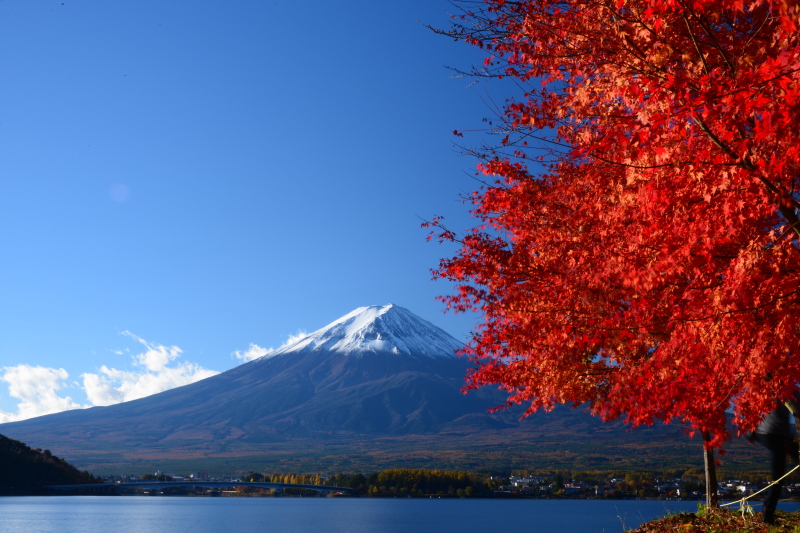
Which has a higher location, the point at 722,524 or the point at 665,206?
the point at 665,206

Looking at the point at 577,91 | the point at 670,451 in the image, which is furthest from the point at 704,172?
the point at 670,451

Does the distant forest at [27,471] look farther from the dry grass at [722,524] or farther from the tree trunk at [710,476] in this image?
the dry grass at [722,524]

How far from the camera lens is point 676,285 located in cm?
861

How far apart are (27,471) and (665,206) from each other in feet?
358

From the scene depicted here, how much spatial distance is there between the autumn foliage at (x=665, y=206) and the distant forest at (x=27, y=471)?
330 ft

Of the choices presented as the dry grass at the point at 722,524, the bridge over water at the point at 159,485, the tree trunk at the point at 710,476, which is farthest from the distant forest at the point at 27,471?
the dry grass at the point at 722,524

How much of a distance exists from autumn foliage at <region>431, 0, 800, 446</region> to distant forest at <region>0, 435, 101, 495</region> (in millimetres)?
100505

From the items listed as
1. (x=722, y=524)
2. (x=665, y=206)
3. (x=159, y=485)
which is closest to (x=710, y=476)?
(x=722, y=524)

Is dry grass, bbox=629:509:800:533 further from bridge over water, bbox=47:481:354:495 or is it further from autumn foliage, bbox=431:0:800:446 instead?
bridge over water, bbox=47:481:354:495

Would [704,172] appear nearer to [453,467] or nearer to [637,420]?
[637,420]

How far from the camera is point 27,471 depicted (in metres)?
96.8

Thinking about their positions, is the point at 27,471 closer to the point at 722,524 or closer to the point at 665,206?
the point at 722,524

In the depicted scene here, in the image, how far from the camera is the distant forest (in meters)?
94.1

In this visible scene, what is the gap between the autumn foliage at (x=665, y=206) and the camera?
647cm
